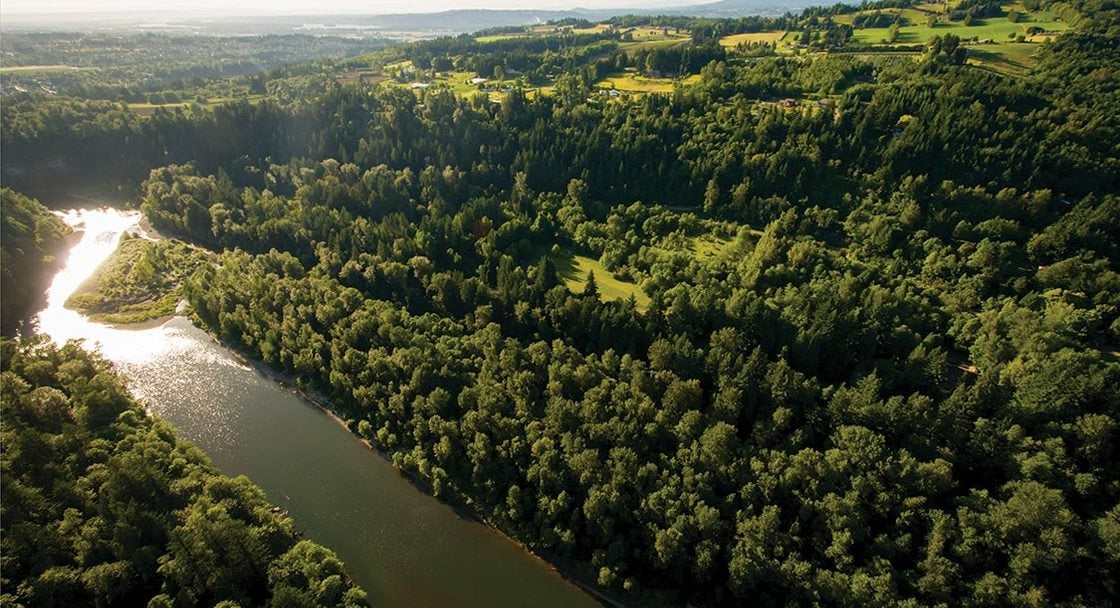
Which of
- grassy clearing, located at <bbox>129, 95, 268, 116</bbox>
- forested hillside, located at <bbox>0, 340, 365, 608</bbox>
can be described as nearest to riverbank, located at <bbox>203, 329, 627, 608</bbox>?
forested hillside, located at <bbox>0, 340, 365, 608</bbox>

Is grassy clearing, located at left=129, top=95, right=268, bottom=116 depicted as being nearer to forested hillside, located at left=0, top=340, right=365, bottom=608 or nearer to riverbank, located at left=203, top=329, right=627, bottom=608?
riverbank, located at left=203, top=329, right=627, bottom=608

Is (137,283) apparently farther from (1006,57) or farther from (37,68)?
(37,68)

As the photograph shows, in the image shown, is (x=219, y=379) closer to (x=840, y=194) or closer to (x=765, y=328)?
(x=765, y=328)

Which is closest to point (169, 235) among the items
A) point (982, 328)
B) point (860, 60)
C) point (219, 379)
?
point (219, 379)

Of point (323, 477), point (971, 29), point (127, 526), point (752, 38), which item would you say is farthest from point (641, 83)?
point (127, 526)

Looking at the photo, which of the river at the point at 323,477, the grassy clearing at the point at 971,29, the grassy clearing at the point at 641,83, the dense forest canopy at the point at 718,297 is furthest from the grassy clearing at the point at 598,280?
the grassy clearing at the point at 971,29

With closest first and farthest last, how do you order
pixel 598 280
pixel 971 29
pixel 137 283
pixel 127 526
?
pixel 127 526, pixel 598 280, pixel 137 283, pixel 971 29
